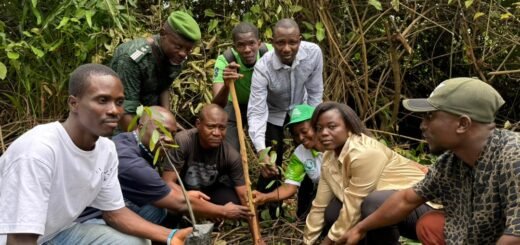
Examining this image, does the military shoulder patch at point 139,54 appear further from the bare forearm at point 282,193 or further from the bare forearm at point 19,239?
the bare forearm at point 19,239

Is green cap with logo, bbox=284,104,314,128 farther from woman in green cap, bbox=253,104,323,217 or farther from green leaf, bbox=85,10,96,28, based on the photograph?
green leaf, bbox=85,10,96,28

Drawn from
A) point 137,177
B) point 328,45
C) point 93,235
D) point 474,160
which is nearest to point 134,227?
point 93,235

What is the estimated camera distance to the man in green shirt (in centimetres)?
438

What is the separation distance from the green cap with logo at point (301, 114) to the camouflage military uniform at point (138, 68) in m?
0.84

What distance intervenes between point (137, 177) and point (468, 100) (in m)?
1.74

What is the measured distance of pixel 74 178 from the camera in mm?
2693

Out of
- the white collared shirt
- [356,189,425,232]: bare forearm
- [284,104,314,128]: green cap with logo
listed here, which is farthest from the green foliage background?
[356,189,425,232]: bare forearm

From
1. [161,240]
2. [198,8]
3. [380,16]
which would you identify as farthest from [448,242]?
[198,8]

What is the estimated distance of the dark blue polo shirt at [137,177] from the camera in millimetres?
3357

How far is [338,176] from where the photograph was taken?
3713mm

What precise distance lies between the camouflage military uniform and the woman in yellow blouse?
1094 millimetres

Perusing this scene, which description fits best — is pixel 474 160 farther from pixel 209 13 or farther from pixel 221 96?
pixel 209 13

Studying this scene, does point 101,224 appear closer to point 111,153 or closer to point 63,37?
point 111,153

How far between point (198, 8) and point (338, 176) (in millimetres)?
3032
